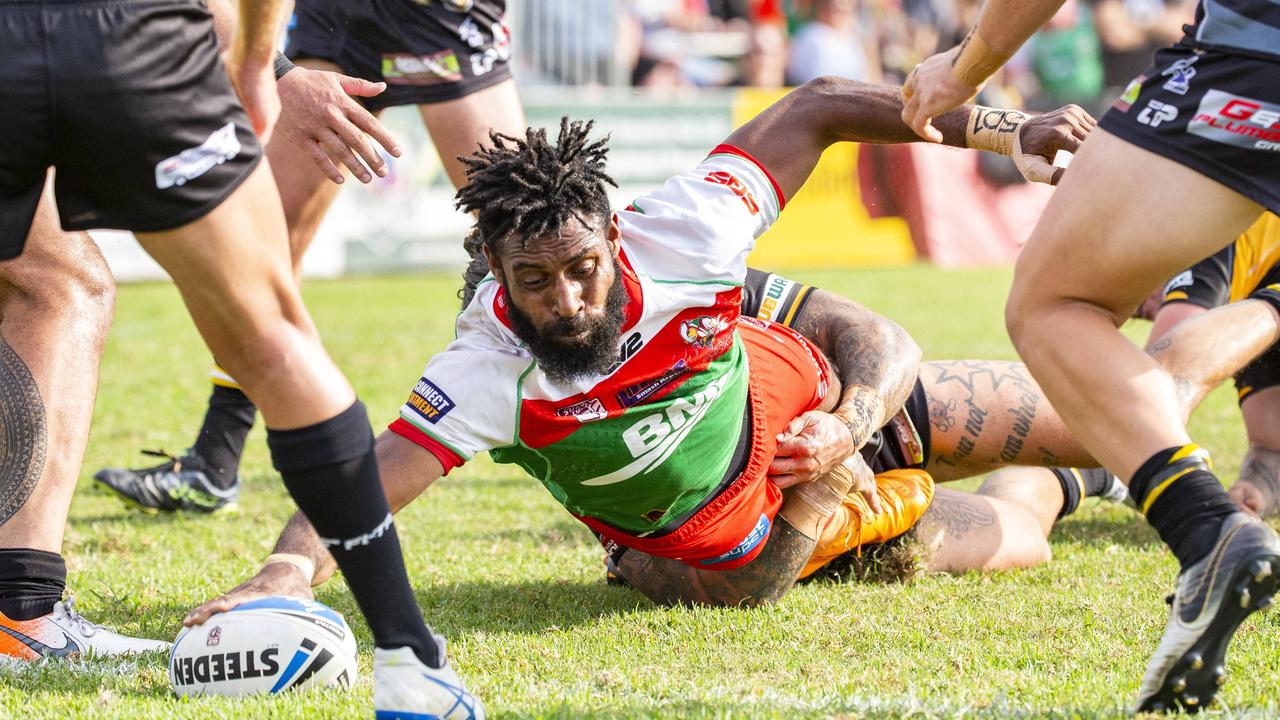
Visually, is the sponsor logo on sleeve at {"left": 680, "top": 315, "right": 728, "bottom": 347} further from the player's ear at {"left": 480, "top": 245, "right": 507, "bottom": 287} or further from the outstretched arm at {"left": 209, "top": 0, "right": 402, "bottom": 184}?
the outstretched arm at {"left": 209, "top": 0, "right": 402, "bottom": 184}

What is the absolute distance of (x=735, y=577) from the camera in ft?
12.8

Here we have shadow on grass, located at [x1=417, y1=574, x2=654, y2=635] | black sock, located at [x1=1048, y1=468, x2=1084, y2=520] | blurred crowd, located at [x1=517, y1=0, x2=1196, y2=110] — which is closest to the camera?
shadow on grass, located at [x1=417, y1=574, x2=654, y2=635]

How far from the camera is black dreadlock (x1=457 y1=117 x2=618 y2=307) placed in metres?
3.32

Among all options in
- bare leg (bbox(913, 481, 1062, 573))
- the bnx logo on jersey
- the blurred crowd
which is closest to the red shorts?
bare leg (bbox(913, 481, 1062, 573))

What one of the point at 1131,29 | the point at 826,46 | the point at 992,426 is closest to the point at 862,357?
the point at 992,426

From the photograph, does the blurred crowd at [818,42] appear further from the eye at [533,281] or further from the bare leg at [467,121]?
the eye at [533,281]

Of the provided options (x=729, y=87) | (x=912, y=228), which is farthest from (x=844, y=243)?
(x=729, y=87)

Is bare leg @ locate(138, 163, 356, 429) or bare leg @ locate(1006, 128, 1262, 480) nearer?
bare leg @ locate(138, 163, 356, 429)

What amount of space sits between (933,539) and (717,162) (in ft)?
4.45

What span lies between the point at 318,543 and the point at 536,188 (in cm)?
101

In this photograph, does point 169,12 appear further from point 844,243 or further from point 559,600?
point 844,243

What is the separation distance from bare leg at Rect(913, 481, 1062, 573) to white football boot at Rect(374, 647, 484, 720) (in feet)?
6.40

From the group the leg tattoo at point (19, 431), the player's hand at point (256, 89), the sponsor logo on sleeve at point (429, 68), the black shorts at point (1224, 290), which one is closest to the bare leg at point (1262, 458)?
the black shorts at point (1224, 290)

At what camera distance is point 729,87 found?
1659cm
